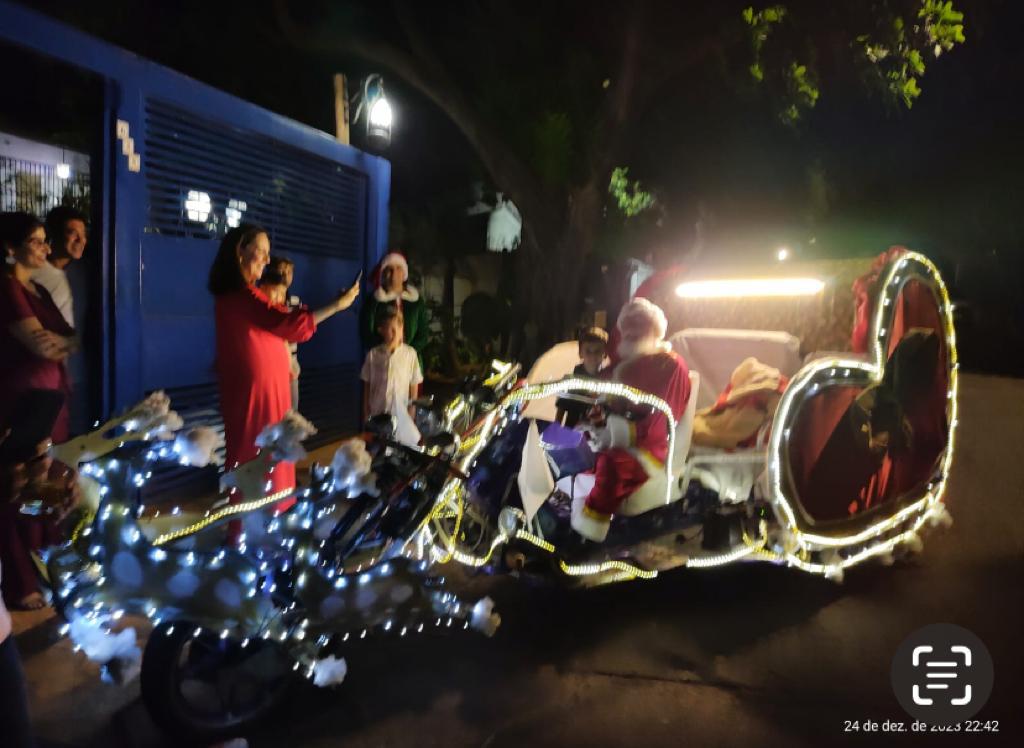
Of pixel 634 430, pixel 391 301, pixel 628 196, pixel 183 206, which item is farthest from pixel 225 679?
pixel 628 196

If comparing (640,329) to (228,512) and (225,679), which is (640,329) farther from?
(225,679)

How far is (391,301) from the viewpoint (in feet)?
18.7

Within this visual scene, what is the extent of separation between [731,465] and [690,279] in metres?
1.99

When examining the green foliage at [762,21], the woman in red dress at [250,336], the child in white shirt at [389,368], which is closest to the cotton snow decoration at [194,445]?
the woman in red dress at [250,336]

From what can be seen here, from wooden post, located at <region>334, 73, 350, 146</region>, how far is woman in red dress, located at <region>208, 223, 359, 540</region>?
11.8 feet

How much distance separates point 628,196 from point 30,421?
50.2 ft

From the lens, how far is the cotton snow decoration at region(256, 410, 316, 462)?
2.67 metres

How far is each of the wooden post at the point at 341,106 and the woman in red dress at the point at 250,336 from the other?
3598 mm

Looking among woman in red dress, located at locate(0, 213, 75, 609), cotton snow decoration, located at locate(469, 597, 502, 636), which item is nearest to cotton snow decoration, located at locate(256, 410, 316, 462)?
cotton snow decoration, located at locate(469, 597, 502, 636)

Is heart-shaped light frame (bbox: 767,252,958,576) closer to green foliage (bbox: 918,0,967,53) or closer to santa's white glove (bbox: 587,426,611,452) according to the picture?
santa's white glove (bbox: 587,426,611,452)

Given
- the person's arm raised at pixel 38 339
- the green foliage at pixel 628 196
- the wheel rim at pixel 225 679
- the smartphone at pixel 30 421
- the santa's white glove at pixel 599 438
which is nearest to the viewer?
the wheel rim at pixel 225 679

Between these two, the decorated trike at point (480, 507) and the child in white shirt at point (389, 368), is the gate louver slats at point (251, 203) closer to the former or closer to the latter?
the child in white shirt at point (389, 368)

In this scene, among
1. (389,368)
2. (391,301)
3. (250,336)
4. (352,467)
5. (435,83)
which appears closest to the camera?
(352,467)

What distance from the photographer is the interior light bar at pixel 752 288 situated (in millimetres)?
4859
